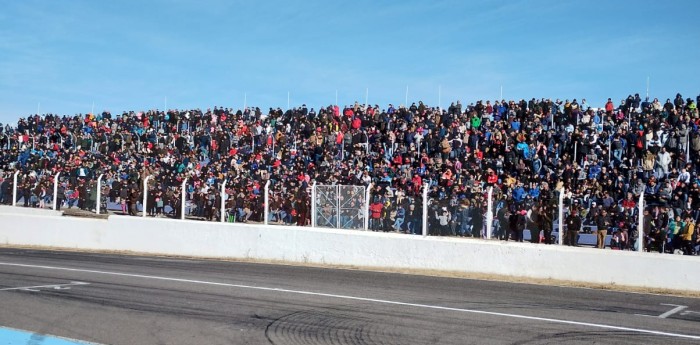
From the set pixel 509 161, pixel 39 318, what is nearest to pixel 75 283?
pixel 39 318

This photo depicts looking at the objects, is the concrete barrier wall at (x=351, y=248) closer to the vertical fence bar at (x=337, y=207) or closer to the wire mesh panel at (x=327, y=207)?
the vertical fence bar at (x=337, y=207)

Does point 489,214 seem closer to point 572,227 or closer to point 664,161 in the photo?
point 572,227

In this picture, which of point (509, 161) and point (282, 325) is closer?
point (282, 325)

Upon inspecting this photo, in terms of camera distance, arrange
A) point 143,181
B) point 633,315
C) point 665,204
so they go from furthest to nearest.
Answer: point 143,181 → point 665,204 → point 633,315

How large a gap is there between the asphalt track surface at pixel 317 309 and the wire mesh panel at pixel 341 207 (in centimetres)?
330

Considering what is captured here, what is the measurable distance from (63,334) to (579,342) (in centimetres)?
602

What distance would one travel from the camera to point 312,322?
9.71 metres

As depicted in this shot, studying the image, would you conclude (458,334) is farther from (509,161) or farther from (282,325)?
(509,161)

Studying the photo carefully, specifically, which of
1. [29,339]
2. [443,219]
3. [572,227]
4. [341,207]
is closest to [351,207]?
[341,207]

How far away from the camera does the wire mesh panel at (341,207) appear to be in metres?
18.9

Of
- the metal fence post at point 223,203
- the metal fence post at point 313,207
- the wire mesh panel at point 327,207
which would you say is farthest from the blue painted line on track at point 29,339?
the metal fence post at point 223,203

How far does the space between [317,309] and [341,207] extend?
334 inches

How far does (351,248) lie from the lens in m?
17.6

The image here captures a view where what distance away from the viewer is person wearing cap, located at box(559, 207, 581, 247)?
53.2ft
